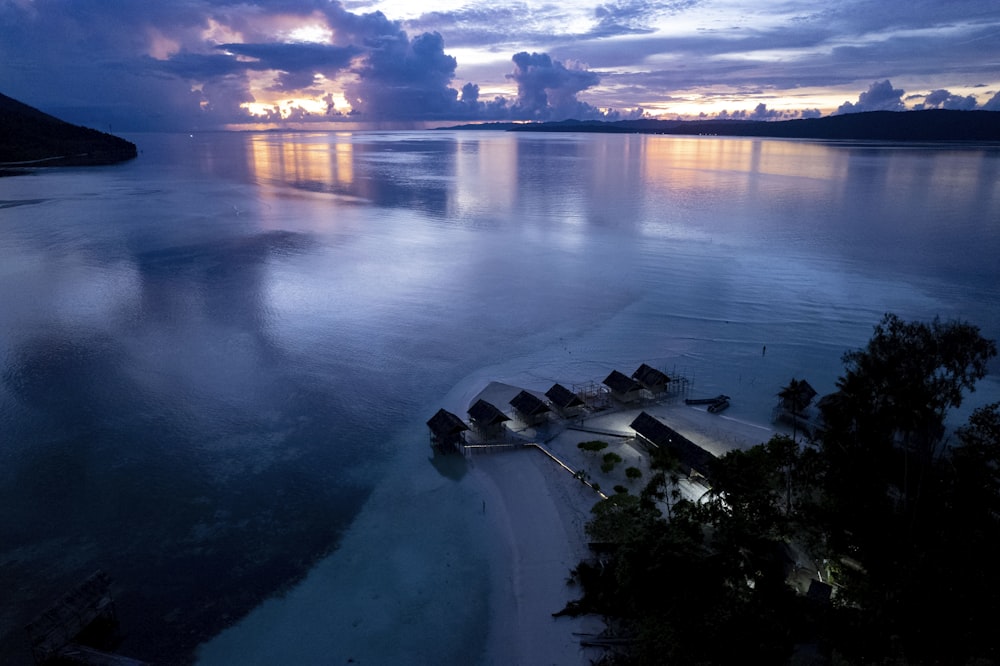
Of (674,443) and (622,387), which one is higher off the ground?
(622,387)

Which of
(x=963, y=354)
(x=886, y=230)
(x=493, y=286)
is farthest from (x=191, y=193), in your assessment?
(x=963, y=354)

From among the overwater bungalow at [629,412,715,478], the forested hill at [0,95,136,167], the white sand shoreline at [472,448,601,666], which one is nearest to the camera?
the white sand shoreline at [472,448,601,666]

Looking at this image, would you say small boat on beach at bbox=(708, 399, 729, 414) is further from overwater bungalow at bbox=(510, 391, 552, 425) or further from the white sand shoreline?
the white sand shoreline

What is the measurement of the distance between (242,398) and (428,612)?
15342 millimetres

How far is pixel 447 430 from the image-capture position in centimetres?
2356

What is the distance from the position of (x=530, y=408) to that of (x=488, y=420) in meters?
2.00

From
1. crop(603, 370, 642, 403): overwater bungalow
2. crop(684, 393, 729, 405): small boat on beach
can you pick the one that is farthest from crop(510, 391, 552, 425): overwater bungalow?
crop(684, 393, 729, 405): small boat on beach

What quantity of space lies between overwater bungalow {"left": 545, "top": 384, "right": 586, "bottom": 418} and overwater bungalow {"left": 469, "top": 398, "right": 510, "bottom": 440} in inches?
94.9

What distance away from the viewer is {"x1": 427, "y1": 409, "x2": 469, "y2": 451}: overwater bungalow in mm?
23578

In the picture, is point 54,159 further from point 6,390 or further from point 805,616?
point 805,616

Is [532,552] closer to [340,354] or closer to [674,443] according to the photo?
[674,443]

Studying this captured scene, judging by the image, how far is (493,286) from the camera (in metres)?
44.4

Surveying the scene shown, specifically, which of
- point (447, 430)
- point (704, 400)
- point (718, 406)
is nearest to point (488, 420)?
point (447, 430)

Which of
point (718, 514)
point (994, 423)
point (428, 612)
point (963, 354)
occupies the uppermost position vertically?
point (963, 354)
